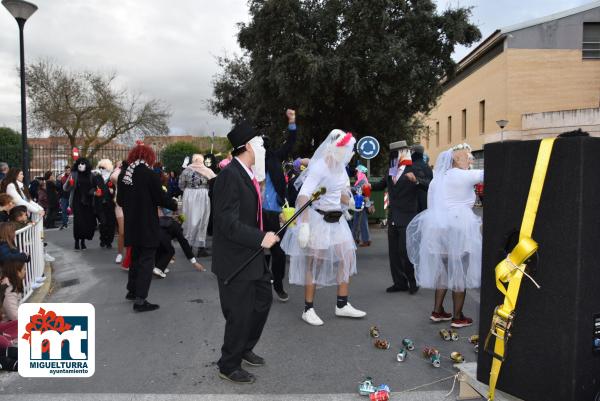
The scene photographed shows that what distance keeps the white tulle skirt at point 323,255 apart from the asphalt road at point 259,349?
514mm

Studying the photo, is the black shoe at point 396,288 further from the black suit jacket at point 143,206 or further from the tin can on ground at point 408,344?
the black suit jacket at point 143,206

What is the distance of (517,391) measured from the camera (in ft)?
9.43

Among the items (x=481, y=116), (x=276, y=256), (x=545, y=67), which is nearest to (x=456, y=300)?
(x=276, y=256)

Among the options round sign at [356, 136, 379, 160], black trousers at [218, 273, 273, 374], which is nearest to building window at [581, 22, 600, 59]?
round sign at [356, 136, 379, 160]

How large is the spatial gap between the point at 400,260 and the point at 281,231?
3343 mm

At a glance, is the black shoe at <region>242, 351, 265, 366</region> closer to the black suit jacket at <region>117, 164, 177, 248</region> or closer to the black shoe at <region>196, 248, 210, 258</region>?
the black suit jacket at <region>117, 164, 177, 248</region>

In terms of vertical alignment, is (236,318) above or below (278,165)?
below

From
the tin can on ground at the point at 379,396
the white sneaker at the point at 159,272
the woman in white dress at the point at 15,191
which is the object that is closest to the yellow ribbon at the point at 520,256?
the tin can on ground at the point at 379,396

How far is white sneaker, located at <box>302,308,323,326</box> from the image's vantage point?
540 cm

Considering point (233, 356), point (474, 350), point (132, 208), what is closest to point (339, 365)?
point (233, 356)

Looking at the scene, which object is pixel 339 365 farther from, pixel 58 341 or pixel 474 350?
pixel 58 341

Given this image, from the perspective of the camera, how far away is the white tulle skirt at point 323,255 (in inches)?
208

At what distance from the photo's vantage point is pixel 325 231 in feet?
17.4

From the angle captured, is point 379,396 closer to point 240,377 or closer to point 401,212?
point 240,377
